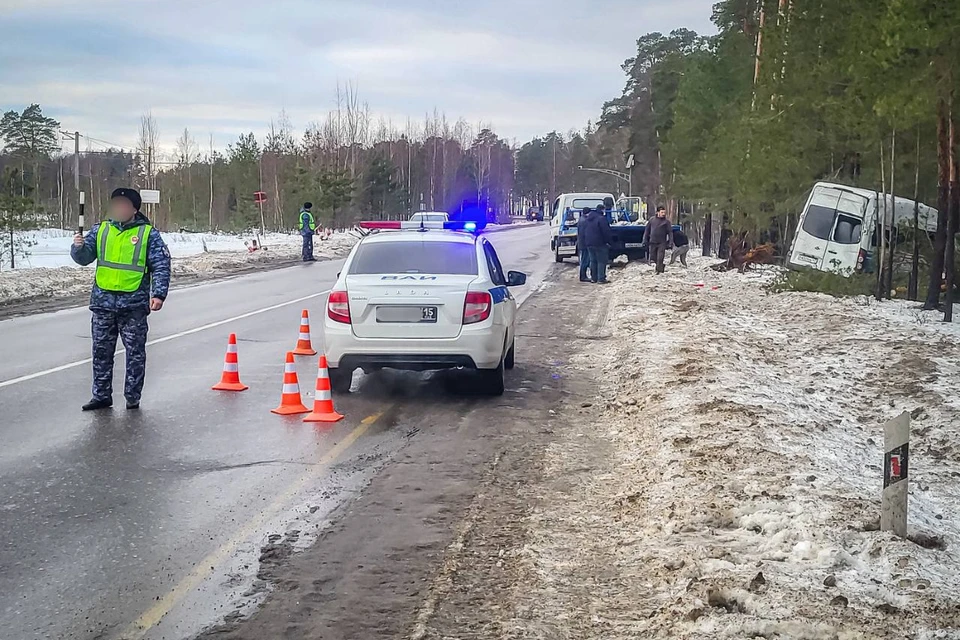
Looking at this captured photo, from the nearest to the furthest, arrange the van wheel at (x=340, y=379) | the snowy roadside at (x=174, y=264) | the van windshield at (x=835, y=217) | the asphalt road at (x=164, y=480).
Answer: the asphalt road at (x=164, y=480)
the van wheel at (x=340, y=379)
the snowy roadside at (x=174, y=264)
the van windshield at (x=835, y=217)

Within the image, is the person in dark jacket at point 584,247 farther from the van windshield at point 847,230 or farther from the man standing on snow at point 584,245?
the van windshield at point 847,230

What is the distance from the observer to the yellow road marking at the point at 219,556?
4.46 metres

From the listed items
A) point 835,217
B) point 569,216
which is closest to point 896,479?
point 835,217

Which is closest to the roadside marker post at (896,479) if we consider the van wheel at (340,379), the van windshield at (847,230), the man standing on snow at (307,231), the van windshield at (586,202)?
the van wheel at (340,379)

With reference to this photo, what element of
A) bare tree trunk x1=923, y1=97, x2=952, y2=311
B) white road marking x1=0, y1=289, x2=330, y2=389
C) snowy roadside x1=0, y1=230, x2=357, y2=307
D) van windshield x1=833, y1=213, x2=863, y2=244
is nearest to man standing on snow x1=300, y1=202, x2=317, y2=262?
snowy roadside x1=0, y1=230, x2=357, y2=307

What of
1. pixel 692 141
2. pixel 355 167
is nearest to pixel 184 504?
pixel 692 141

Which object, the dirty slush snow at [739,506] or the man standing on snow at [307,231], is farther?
the man standing on snow at [307,231]

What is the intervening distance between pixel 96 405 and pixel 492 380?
12.5 feet

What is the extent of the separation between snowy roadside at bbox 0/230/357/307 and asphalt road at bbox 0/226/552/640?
9.09 m

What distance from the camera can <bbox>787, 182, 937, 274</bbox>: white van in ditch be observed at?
76.1 ft

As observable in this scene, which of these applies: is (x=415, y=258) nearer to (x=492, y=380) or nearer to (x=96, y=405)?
(x=492, y=380)

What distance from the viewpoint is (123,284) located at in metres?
9.06

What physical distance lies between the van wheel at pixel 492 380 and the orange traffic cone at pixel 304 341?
3671 mm

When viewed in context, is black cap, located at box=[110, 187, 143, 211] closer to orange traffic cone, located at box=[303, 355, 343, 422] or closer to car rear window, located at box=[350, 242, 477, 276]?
car rear window, located at box=[350, 242, 477, 276]
